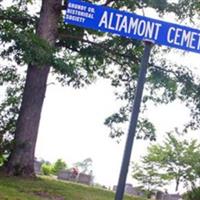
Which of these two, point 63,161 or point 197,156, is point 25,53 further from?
point 197,156

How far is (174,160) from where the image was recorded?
4128 centimetres

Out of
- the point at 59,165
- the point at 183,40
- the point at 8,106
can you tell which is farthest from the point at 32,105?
the point at 59,165

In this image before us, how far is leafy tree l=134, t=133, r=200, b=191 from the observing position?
1567 inches

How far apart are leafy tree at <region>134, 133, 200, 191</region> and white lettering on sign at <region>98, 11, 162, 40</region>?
117 feet

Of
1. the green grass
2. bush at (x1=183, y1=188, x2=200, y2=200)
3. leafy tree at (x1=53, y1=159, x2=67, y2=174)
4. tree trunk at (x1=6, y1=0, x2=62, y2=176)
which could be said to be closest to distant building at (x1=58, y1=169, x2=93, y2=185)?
leafy tree at (x1=53, y1=159, x2=67, y2=174)

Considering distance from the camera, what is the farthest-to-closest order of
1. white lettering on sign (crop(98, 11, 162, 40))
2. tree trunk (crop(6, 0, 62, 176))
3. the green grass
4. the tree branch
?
the tree branch → tree trunk (crop(6, 0, 62, 176)) → the green grass → white lettering on sign (crop(98, 11, 162, 40))

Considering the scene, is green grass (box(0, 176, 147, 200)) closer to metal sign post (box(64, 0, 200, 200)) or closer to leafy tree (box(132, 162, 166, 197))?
metal sign post (box(64, 0, 200, 200))

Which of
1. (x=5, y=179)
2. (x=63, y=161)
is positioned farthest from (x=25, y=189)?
(x=63, y=161)

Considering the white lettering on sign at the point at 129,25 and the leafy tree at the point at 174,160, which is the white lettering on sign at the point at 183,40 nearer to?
the white lettering on sign at the point at 129,25

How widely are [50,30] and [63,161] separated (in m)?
18.5

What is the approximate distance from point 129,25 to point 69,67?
10.7 meters

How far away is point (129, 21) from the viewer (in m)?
4.38

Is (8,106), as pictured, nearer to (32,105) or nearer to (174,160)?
(32,105)

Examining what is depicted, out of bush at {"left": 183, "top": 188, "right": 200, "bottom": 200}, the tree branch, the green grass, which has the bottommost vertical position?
the green grass
